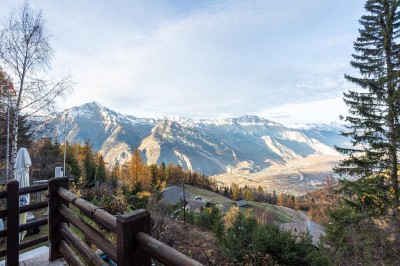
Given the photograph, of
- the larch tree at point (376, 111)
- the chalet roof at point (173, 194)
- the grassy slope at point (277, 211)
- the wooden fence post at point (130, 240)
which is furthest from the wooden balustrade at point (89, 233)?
the chalet roof at point (173, 194)

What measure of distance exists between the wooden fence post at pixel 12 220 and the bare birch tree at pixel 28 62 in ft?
25.7

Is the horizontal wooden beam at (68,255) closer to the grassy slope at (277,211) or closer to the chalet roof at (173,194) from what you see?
the grassy slope at (277,211)

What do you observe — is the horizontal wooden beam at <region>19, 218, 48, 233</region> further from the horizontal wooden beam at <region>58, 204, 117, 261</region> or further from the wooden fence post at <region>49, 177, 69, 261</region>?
the horizontal wooden beam at <region>58, 204, 117, 261</region>

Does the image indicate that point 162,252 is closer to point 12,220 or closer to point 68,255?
point 68,255

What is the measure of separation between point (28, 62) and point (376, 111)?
660 inches

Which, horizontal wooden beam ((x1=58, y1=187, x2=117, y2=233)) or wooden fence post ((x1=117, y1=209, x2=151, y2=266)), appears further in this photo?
horizontal wooden beam ((x1=58, y1=187, x2=117, y2=233))

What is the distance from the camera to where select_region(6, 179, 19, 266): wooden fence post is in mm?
3438

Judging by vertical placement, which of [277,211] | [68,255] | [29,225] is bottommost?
[277,211]

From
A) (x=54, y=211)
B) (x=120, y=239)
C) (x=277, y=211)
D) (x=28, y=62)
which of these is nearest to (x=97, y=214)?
(x=120, y=239)

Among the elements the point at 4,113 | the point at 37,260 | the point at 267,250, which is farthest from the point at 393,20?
the point at 4,113

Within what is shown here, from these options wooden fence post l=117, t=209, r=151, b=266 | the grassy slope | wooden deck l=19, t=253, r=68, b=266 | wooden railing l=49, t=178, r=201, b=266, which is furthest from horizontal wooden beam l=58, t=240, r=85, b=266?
the grassy slope

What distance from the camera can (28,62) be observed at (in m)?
10.3

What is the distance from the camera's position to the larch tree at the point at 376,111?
35.0ft

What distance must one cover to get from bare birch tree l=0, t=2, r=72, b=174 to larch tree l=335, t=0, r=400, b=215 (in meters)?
14.7
